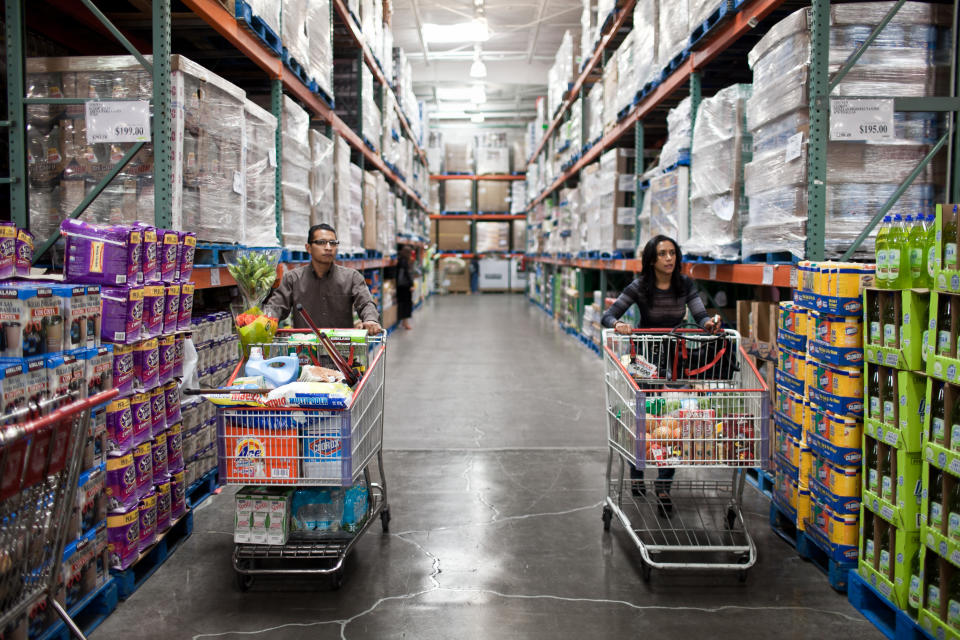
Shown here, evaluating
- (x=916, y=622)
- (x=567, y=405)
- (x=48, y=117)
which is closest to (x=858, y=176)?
(x=916, y=622)

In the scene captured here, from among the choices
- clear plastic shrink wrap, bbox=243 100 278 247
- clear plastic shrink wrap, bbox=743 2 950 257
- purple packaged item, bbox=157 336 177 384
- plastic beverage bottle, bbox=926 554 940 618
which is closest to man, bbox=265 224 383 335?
clear plastic shrink wrap, bbox=243 100 278 247

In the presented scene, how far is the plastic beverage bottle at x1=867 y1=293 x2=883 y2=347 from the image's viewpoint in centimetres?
279

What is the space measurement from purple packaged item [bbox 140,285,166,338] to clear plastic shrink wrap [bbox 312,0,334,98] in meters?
3.50

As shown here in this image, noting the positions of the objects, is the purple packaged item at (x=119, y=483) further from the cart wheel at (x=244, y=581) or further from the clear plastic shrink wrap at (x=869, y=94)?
the clear plastic shrink wrap at (x=869, y=94)

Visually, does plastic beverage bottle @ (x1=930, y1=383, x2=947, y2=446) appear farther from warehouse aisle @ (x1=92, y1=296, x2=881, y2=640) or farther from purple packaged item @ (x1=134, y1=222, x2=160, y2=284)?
purple packaged item @ (x1=134, y1=222, x2=160, y2=284)

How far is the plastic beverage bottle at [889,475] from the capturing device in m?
2.65

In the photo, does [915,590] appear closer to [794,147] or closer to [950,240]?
[950,240]

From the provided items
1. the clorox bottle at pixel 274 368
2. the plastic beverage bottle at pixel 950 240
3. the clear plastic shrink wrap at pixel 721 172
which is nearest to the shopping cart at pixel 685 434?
the plastic beverage bottle at pixel 950 240

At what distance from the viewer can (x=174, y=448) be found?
3.43 metres

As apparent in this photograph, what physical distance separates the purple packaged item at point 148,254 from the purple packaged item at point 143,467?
74cm

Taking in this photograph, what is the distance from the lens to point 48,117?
3.85 meters

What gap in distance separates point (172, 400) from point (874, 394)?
3.16 m

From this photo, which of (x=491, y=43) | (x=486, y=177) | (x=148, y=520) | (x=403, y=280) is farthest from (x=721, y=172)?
(x=486, y=177)

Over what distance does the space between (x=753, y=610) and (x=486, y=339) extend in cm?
913
